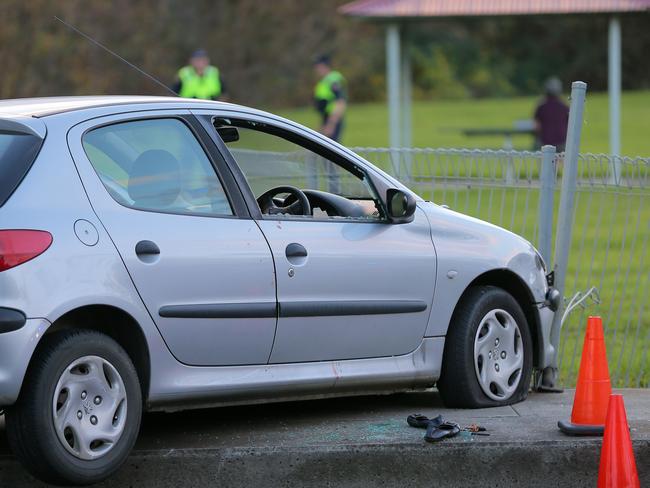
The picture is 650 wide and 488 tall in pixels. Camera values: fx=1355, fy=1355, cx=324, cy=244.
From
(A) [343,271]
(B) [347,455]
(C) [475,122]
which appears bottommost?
(C) [475,122]

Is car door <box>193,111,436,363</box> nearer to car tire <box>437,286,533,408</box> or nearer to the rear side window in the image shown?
car tire <box>437,286,533,408</box>

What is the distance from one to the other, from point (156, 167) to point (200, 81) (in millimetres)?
13062

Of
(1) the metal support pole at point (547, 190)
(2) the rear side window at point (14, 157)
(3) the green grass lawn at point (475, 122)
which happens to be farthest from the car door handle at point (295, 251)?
(3) the green grass lawn at point (475, 122)

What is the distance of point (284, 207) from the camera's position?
6070mm

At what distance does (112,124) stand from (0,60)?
20.1m

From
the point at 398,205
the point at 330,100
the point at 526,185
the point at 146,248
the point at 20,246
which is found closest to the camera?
the point at 20,246

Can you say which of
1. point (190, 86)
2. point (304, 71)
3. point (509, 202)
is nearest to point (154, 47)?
point (304, 71)

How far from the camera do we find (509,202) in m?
8.57

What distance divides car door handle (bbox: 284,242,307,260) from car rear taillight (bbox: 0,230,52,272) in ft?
3.79

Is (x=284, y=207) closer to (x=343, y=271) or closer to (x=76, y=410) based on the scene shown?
(x=343, y=271)

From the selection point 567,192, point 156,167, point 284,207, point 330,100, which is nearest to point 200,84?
point 330,100

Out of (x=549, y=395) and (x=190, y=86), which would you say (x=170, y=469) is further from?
(x=190, y=86)

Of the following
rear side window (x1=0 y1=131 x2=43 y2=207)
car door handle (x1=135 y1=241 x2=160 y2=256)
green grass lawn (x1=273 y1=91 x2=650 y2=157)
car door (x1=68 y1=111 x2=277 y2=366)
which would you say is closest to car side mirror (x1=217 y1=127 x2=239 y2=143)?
car door (x1=68 y1=111 x2=277 y2=366)

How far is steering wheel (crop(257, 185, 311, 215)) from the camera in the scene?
5965 mm
